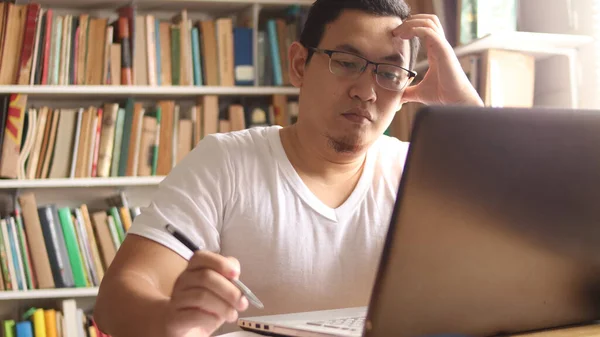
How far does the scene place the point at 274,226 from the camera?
132cm

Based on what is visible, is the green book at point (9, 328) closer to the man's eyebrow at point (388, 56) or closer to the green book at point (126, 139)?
the green book at point (126, 139)

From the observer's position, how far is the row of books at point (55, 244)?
104 inches

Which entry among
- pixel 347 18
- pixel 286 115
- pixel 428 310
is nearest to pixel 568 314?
pixel 428 310

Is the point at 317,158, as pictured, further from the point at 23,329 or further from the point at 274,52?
the point at 23,329

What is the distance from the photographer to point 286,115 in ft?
9.82

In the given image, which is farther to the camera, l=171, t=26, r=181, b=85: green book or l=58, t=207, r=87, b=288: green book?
l=171, t=26, r=181, b=85: green book

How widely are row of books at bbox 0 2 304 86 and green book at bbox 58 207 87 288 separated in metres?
0.51

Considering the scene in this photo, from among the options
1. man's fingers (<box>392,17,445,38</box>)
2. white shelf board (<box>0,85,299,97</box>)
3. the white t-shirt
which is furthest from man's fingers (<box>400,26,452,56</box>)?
white shelf board (<box>0,85,299,97</box>)

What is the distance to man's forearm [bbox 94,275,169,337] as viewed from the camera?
34.3 inches

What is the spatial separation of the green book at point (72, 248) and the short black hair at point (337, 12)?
5.06 ft

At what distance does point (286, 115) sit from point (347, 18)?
160cm

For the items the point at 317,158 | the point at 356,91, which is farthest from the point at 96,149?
the point at 356,91

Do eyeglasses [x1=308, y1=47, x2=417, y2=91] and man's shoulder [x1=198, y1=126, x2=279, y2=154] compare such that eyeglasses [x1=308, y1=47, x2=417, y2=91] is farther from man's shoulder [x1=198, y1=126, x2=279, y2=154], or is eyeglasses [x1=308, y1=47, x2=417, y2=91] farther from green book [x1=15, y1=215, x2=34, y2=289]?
green book [x1=15, y1=215, x2=34, y2=289]

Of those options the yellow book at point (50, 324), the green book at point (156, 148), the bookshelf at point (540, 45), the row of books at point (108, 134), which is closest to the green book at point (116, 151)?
the row of books at point (108, 134)
